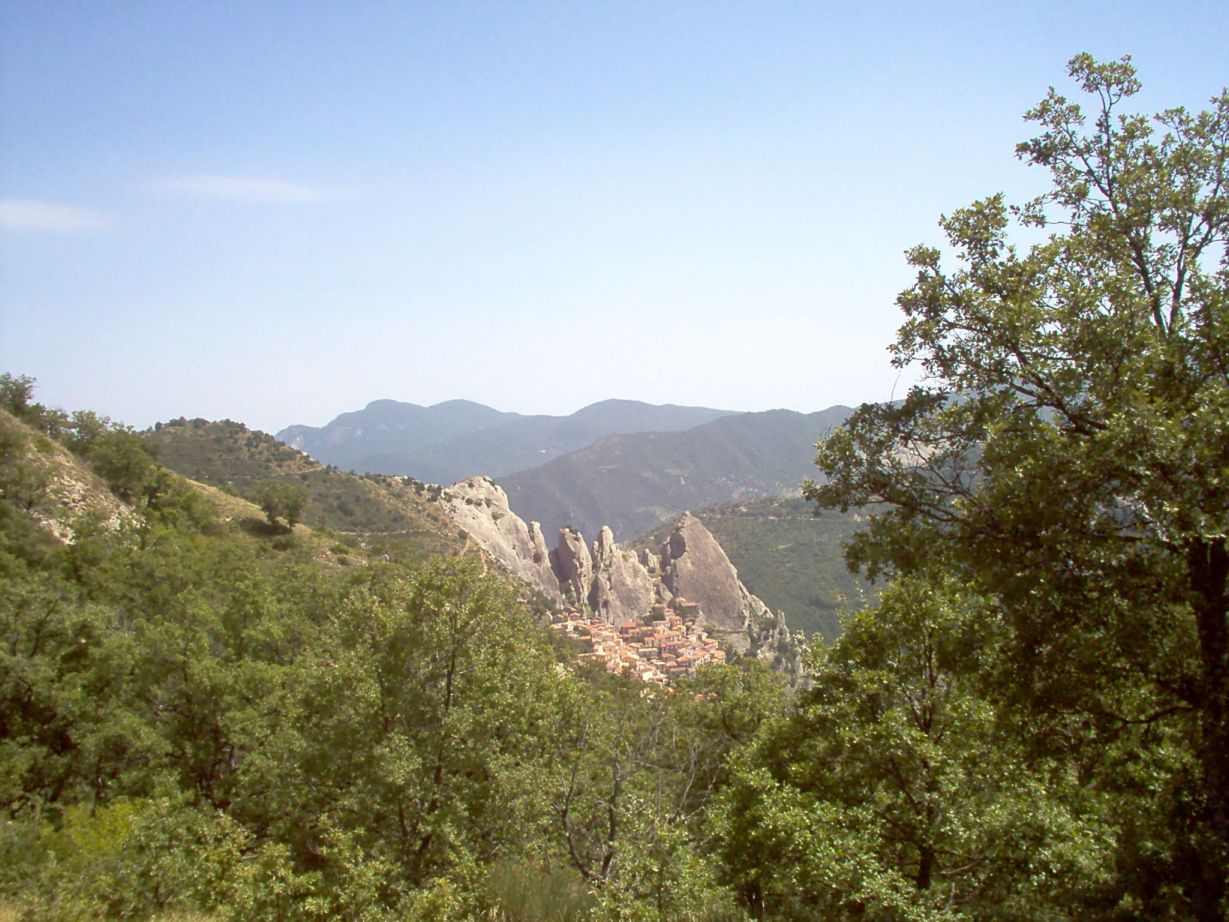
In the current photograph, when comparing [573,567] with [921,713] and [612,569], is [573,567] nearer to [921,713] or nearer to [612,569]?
[612,569]

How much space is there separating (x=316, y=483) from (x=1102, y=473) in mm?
90033

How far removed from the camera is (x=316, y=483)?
86.4 metres

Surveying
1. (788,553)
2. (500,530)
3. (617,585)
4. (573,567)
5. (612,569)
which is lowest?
(617,585)

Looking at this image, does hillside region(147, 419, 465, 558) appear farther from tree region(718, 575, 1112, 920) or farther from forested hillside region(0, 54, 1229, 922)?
tree region(718, 575, 1112, 920)

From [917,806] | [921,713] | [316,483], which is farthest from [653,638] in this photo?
[917,806]

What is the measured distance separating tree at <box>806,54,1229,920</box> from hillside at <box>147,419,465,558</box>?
58002mm

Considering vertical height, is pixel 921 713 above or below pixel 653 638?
above

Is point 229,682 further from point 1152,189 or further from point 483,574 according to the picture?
point 1152,189

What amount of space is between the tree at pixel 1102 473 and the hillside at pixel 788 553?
85.4 meters

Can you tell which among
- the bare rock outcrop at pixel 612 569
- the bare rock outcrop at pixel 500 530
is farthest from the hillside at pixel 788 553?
the bare rock outcrop at pixel 500 530

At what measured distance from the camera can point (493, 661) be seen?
42.8ft

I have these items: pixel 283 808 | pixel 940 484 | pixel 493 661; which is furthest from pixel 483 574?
pixel 940 484

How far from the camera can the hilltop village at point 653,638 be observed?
2500 inches

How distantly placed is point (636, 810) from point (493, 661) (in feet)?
14.3
